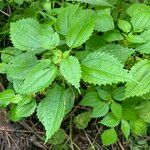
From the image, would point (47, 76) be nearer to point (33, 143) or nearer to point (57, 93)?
point (57, 93)

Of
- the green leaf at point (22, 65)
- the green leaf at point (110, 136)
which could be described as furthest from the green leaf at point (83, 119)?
the green leaf at point (22, 65)

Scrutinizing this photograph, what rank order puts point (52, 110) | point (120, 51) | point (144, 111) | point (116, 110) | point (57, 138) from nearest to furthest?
point (52, 110) < point (120, 51) < point (116, 110) < point (144, 111) < point (57, 138)

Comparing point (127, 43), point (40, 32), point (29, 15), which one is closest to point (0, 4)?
point (29, 15)

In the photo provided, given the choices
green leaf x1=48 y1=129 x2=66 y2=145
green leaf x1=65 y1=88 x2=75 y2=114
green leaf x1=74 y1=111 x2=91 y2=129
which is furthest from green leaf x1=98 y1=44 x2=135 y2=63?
green leaf x1=48 y1=129 x2=66 y2=145

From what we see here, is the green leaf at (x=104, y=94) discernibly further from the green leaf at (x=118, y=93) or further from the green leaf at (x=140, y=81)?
the green leaf at (x=140, y=81)

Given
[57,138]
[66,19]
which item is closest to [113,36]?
[66,19]

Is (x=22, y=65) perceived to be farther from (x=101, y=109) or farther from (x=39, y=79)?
(x=101, y=109)

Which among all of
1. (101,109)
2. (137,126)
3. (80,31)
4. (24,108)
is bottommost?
(137,126)
